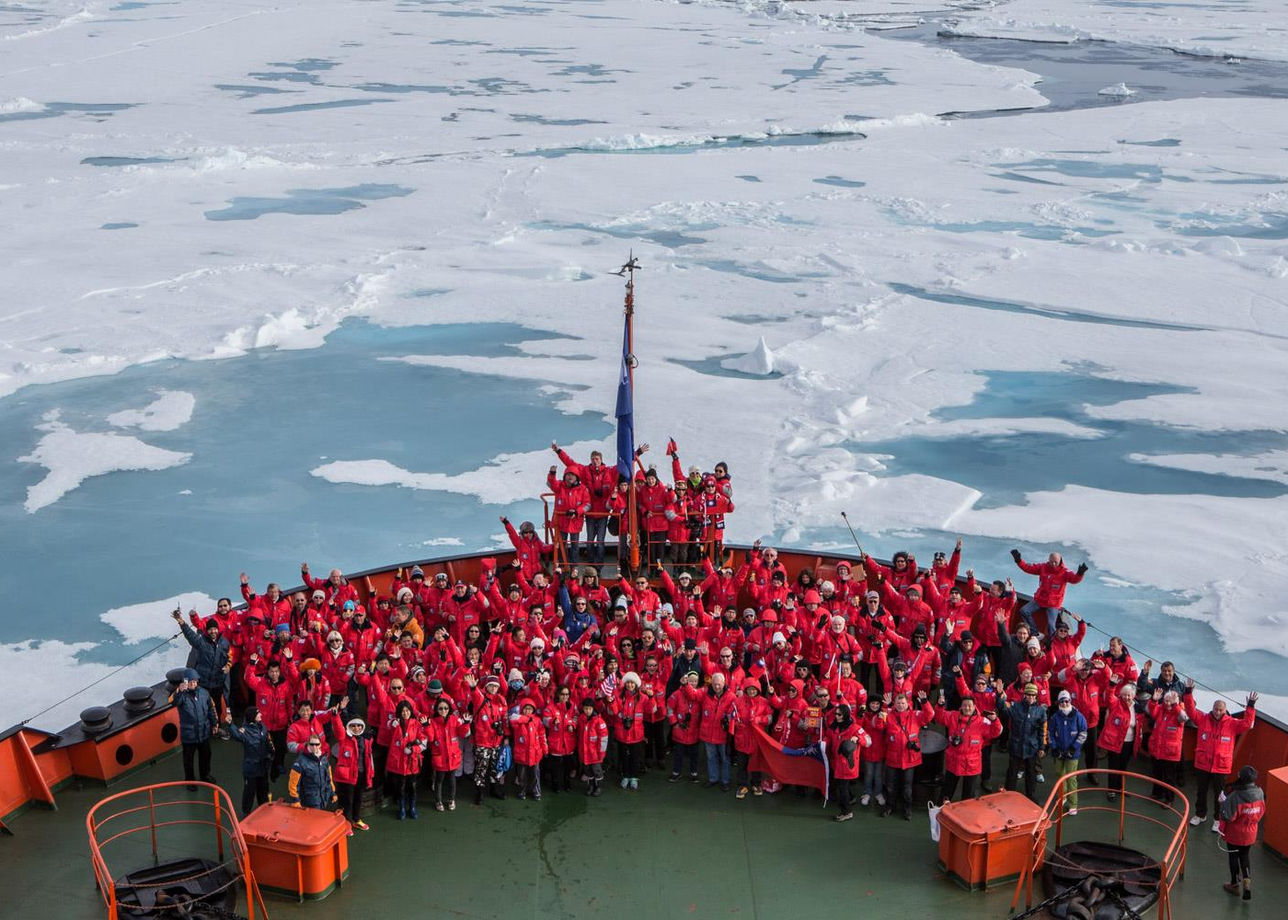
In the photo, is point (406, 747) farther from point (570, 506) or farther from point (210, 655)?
point (570, 506)

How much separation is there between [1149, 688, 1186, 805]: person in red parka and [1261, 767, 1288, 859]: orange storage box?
0.65 meters

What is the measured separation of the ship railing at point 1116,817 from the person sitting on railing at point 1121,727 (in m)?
0.14

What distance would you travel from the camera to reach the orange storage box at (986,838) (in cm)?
824

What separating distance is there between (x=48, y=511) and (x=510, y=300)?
36.0ft

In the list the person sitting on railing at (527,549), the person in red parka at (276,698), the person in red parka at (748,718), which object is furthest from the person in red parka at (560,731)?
the person sitting on railing at (527,549)

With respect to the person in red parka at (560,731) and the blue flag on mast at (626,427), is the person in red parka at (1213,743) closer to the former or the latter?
the person in red parka at (560,731)

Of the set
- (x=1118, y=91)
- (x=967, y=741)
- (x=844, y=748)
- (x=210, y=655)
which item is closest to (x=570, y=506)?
(x=210, y=655)

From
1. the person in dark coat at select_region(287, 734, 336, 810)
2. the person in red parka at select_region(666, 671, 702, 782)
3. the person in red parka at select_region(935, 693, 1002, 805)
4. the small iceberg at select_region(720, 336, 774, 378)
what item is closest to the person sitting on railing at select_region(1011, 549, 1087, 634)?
the person in red parka at select_region(935, 693, 1002, 805)

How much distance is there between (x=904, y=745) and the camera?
910 centimetres

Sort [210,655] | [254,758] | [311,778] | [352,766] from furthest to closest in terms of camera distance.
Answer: [210,655] < [254,758] < [352,766] < [311,778]

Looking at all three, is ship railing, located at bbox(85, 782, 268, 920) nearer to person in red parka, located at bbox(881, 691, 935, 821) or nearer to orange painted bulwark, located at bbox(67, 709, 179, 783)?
orange painted bulwark, located at bbox(67, 709, 179, 783)

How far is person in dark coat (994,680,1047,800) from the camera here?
9.09 metres

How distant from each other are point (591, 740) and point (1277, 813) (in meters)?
4.74

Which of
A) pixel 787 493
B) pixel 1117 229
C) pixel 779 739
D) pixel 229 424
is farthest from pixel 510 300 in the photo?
pixel 779 739
